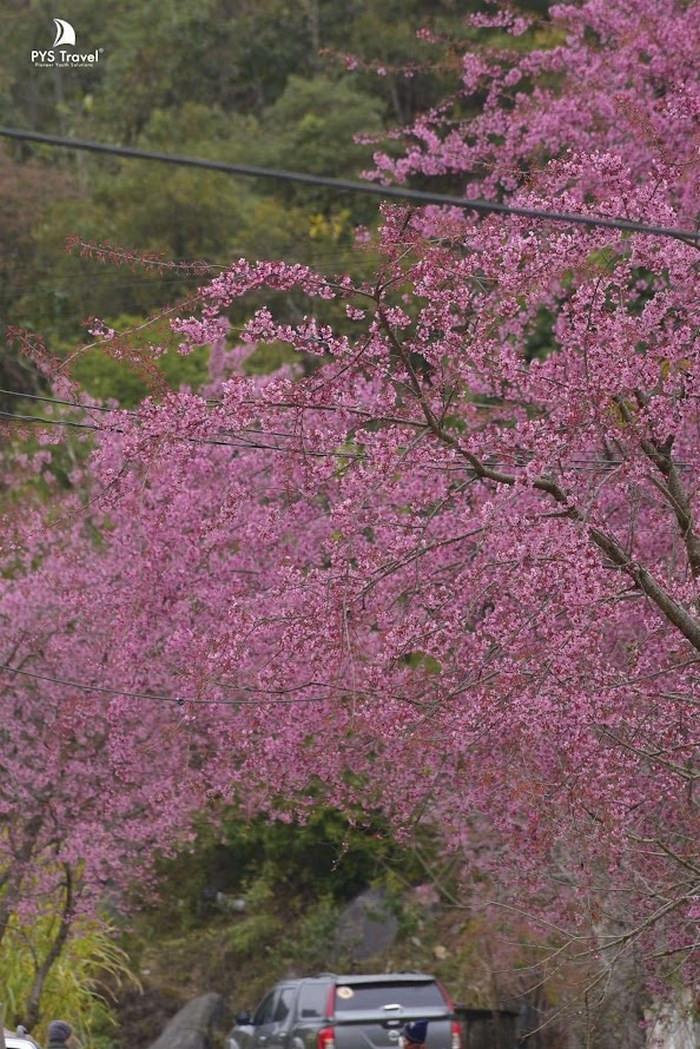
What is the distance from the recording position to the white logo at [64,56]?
2013 inches

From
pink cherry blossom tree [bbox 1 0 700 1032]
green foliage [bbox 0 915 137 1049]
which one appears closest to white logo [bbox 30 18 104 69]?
green foliage [bbox 0 915 137 1049]

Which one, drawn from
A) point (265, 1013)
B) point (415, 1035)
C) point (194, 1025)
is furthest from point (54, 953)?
point (194, 1025)

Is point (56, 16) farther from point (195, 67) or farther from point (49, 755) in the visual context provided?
point (49, 755)

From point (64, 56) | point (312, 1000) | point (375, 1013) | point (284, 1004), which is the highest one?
point (64, 56)

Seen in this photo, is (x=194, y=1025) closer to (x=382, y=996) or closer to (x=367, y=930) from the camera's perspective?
(x=367, y=930)

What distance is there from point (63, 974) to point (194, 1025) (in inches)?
93.3

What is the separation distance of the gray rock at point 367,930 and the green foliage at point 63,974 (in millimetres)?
3426

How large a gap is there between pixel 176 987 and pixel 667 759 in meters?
17.1

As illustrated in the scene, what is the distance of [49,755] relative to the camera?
18.4m

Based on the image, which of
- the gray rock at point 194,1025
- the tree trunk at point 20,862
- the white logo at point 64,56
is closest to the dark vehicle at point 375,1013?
the tree trunk at point 20,862

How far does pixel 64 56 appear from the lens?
52.3 m

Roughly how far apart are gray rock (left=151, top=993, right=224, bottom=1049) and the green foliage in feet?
2.86

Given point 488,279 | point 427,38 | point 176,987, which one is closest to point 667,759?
point 488,279

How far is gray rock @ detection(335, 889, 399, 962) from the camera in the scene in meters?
26.8
